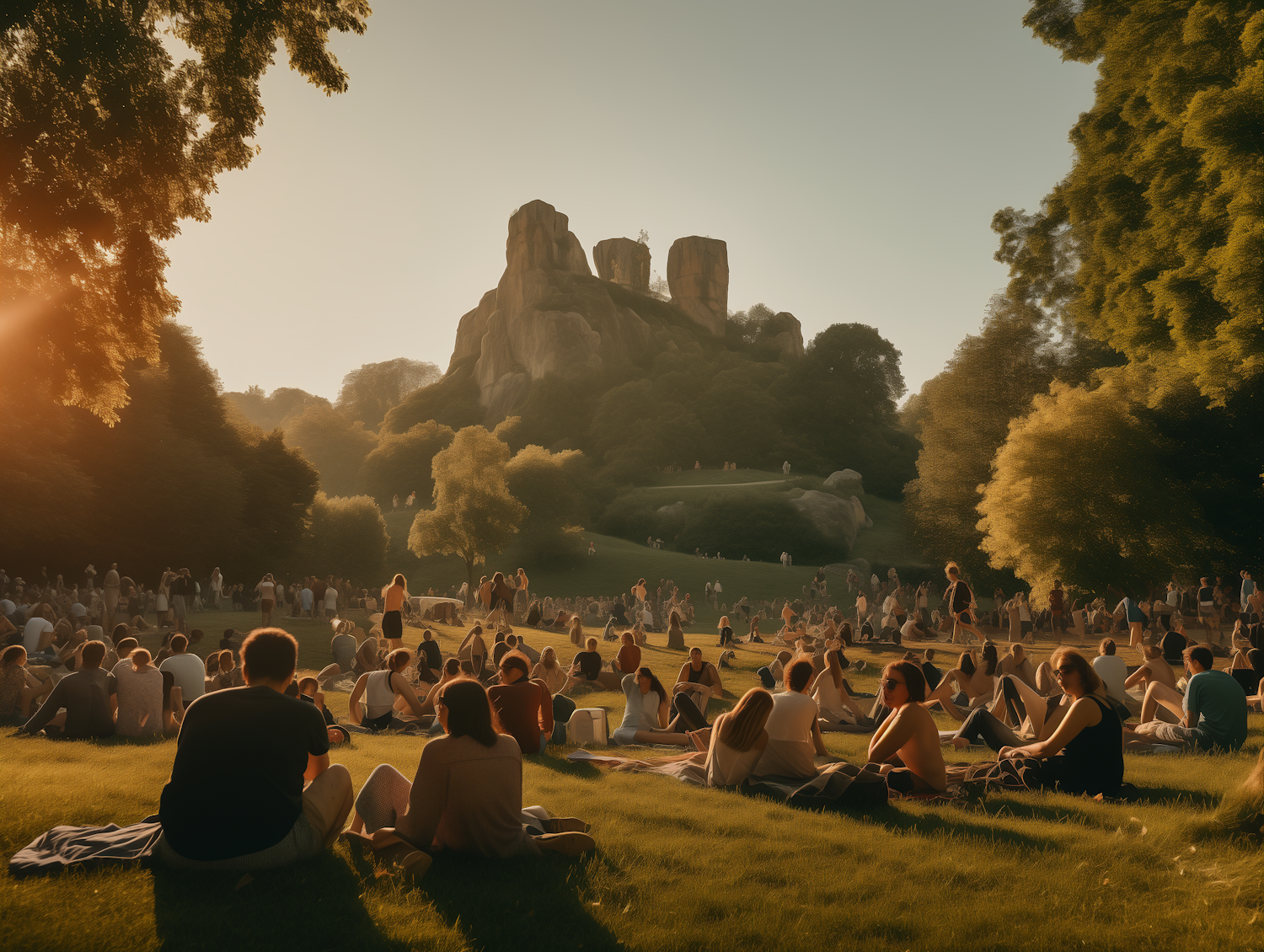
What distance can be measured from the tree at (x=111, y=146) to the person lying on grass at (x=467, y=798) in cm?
605

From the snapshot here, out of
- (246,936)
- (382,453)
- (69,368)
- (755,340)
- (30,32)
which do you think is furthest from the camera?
(755,340)

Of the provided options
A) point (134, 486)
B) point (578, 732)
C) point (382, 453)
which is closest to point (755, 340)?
point (382, 453)

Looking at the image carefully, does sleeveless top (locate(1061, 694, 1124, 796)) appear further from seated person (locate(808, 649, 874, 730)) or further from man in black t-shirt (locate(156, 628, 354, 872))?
man in black t-shirt (locate(156, 628, 354, 872))

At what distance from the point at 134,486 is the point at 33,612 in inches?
649

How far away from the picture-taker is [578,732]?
344 inches

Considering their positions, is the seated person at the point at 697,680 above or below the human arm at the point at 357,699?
above

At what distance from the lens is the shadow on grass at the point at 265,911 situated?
10.1 ft

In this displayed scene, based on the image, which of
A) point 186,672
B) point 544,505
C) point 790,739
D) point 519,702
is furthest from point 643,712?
point 544,505

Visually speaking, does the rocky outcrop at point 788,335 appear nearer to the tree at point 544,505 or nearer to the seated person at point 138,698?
the tree at point 544,505

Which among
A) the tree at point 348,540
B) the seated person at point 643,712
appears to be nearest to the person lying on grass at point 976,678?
the seated person at point 643,712

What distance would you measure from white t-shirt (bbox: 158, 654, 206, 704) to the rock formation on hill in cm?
7444

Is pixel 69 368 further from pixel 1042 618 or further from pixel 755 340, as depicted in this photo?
pixel 755 340

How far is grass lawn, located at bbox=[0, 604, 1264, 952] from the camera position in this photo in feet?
10.5

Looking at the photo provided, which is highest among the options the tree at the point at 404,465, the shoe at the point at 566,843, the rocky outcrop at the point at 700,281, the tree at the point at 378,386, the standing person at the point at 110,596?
the rocky outcrop at the point at 700,281
